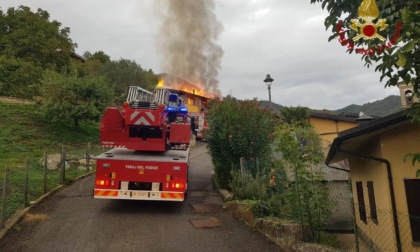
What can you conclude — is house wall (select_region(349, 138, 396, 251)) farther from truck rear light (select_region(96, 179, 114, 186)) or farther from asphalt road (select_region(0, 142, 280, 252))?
truck rear light (select_region(96, 179, 114, 186))

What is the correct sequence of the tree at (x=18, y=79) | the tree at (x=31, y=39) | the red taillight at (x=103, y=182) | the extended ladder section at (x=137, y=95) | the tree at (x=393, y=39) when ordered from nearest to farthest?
the tree at (x=393, y=39)
the red taillight at (x=103, y=182)
the extended ladder section at (x=137, y=95)
the tree at (x=18, y=79)
the tree at (x=31, y=39)

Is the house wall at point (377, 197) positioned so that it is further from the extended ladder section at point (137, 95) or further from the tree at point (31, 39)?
the tree at point (31, 39)

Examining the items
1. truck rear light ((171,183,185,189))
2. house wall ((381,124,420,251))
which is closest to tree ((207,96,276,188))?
truck rear light ((171,183,185,189))

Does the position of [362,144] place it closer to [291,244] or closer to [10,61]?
[291,244]

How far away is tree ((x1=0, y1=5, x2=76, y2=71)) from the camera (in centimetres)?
3478

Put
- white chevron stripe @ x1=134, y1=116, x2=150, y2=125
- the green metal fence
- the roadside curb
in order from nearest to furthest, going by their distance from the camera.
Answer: the roadside curb
the green metal fence
white chevron stripe @ x1=134, y1=116, x2=150, y2=125

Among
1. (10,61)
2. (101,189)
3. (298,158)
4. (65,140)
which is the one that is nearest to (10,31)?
(10,61)

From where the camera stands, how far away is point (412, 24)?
265 cm

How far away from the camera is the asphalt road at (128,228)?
702 cm

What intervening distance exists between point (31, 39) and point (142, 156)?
3196cm

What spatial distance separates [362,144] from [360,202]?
2571mm

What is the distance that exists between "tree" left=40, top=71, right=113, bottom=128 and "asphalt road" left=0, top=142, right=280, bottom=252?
13.3 meters

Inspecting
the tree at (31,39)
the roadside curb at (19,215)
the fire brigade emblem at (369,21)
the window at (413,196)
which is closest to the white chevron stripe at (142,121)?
the roadside curb at (19,215)

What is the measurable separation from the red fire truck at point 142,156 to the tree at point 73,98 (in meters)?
14.5
